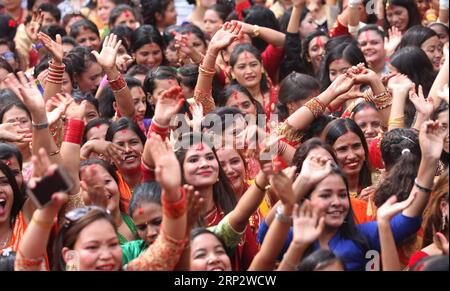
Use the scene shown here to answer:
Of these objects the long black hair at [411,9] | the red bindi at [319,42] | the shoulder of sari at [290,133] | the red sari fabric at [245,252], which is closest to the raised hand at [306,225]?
the red sari fabric at [245,252]

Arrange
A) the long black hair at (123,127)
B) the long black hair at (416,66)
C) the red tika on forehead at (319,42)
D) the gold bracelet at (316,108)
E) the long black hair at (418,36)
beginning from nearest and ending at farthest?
the gold bracelet at (316,108) → the long black hair at (123,127) → the long black hair at (416,66) → the long black hair at (418,36) → the red tika on forehead at (319,42)

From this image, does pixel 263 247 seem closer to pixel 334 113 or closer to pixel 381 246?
pixel 381 246

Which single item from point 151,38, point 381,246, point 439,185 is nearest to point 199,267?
point 381,246

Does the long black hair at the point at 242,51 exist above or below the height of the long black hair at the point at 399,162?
above


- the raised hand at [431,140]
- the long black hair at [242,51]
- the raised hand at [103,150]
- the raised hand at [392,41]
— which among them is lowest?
the raised hand at [431,140]

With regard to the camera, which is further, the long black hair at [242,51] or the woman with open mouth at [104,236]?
the long black hair at [242,51]

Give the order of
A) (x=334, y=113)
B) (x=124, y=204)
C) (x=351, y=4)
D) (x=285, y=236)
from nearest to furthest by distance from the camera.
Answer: (x=285, y=236) < (x=124, y=204) < (x=334, y=113) < (x=351, y=4)

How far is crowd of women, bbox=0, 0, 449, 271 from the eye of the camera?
4.48 meters

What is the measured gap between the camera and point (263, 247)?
15.1 feet

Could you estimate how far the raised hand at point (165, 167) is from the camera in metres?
4.32

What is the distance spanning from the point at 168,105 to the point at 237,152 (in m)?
0.66

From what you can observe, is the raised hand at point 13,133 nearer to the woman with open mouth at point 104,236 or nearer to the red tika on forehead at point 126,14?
the woman with open mouth at point 104,236

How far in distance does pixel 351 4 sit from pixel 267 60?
743 mm

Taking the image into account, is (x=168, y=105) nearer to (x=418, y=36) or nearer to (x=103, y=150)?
(x=103, y=150)
